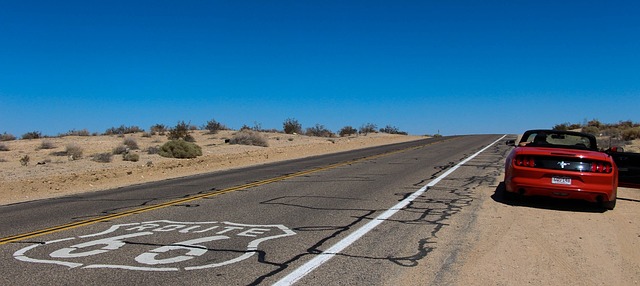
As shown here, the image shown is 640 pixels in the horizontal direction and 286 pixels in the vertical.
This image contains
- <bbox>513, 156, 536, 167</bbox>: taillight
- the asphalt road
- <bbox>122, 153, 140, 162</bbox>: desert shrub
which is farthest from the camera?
<bbox>122, 153, 140, 162</bbox>: desert shrub

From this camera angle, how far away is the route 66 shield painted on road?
6.30 meters

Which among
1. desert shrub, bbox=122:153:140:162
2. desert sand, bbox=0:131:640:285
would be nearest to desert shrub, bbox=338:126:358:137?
desert shrub, bbox=122:153:140:162

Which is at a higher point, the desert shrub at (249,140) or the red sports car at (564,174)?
the desert shrub at (249,140)

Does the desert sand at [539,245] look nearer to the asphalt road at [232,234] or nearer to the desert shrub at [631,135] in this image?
the asphalt road at [232,234]

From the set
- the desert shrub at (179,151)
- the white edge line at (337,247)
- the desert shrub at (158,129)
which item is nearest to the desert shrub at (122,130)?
the desert shrub at (158,129)

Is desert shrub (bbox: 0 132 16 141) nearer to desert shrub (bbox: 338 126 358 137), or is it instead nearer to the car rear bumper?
desert shrub (bbox: 338 126 358 137)

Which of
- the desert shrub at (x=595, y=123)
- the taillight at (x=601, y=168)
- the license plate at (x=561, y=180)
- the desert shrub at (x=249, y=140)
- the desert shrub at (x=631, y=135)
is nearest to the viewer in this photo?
the taillight at (x=601, y=168)

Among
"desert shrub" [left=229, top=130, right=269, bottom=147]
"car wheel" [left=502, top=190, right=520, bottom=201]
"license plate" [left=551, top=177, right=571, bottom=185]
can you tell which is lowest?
"car wheel" [left=502, top=190, right=520, bottom=201]

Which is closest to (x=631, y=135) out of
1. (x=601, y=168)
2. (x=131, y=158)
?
(x=601, y=168)

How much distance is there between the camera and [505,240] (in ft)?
24.1

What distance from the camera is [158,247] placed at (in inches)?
279

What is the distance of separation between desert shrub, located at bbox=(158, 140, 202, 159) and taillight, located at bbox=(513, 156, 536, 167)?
23.1m

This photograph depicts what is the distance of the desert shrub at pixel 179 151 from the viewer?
30375mm

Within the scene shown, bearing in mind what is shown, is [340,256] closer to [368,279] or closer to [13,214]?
[368,279]
